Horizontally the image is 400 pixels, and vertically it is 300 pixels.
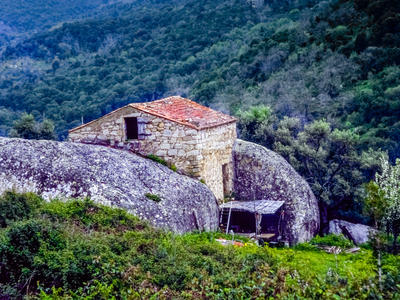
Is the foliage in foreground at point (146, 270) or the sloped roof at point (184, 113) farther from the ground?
the sloped roof at point (184, 113)

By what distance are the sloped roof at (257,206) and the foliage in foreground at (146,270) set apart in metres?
6.66

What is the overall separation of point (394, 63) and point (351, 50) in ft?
17.7

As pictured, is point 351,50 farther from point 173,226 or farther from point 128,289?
point 128,289

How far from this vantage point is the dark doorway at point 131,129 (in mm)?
17109

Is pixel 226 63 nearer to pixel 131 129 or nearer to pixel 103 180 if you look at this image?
pixel 131 129

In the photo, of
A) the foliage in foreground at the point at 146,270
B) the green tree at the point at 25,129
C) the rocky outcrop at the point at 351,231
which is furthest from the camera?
the green tree at the point at 25,129

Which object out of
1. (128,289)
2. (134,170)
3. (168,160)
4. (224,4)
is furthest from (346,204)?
(224,4)

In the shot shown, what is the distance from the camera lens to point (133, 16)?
2857 inches

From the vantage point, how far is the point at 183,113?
1758 cm

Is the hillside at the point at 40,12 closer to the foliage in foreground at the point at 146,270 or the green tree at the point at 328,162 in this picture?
the green tree at the point at 328,162

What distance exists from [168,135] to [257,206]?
412 centimetres

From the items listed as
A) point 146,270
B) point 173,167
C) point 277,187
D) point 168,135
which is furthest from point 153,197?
point 277,187

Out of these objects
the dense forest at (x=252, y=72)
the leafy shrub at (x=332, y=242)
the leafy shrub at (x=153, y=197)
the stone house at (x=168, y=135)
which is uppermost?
the dense forest at (x=252, y=72)

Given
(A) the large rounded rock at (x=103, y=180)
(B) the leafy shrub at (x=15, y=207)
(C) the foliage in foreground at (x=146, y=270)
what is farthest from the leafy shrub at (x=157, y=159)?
(C) the foliage in foreground at (x=146, y=270)
